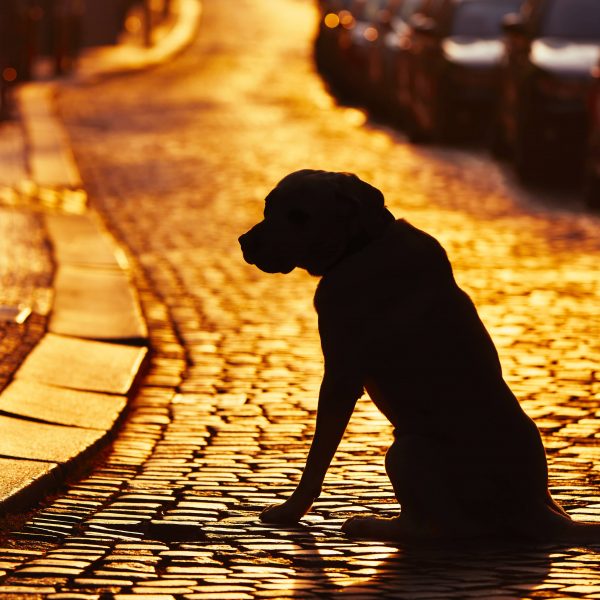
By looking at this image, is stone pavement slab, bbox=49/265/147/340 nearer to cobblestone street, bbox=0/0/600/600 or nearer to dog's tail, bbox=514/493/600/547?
cobblestone street, bbox=0/0/600/600

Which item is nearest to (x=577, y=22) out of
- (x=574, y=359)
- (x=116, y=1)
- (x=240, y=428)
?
(x=574, y=359)

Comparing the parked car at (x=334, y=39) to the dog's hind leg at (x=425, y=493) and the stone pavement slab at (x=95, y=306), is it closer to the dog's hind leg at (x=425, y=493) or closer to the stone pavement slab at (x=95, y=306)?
the stone pavement slab at (x=95, y=306)

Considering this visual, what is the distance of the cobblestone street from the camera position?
5.26 m

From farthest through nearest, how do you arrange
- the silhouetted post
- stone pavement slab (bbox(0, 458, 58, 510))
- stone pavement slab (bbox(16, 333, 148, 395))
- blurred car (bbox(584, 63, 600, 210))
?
the silhouetted post < blurred car (bbox(584, 63, 600, 210)) < stone pavement slab (bbox(16, 333, 148, 395)) < stone pavement slab (bbox(0, 458, 58, 510))

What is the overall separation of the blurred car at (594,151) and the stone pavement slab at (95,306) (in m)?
5.26

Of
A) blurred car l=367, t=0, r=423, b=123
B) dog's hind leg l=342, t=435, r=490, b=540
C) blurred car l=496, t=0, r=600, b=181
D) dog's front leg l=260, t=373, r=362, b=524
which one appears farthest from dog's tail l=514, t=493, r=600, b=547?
blurred car l=367, t=0, r=423, b=123

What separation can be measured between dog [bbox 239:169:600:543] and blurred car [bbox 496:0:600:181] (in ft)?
37.4

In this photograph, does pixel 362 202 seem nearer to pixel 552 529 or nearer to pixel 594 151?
pixel 552 529

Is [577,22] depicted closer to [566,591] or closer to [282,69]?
[566,591]

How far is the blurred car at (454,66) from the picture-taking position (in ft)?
69.1

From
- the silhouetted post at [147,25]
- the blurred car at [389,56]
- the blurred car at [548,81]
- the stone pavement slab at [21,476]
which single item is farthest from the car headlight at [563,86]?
the silhouetted post at [147,25]

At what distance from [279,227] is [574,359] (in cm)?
399

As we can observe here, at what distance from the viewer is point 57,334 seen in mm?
9477

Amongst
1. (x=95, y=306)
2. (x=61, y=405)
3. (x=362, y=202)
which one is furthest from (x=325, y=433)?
(x=95, y=306)
